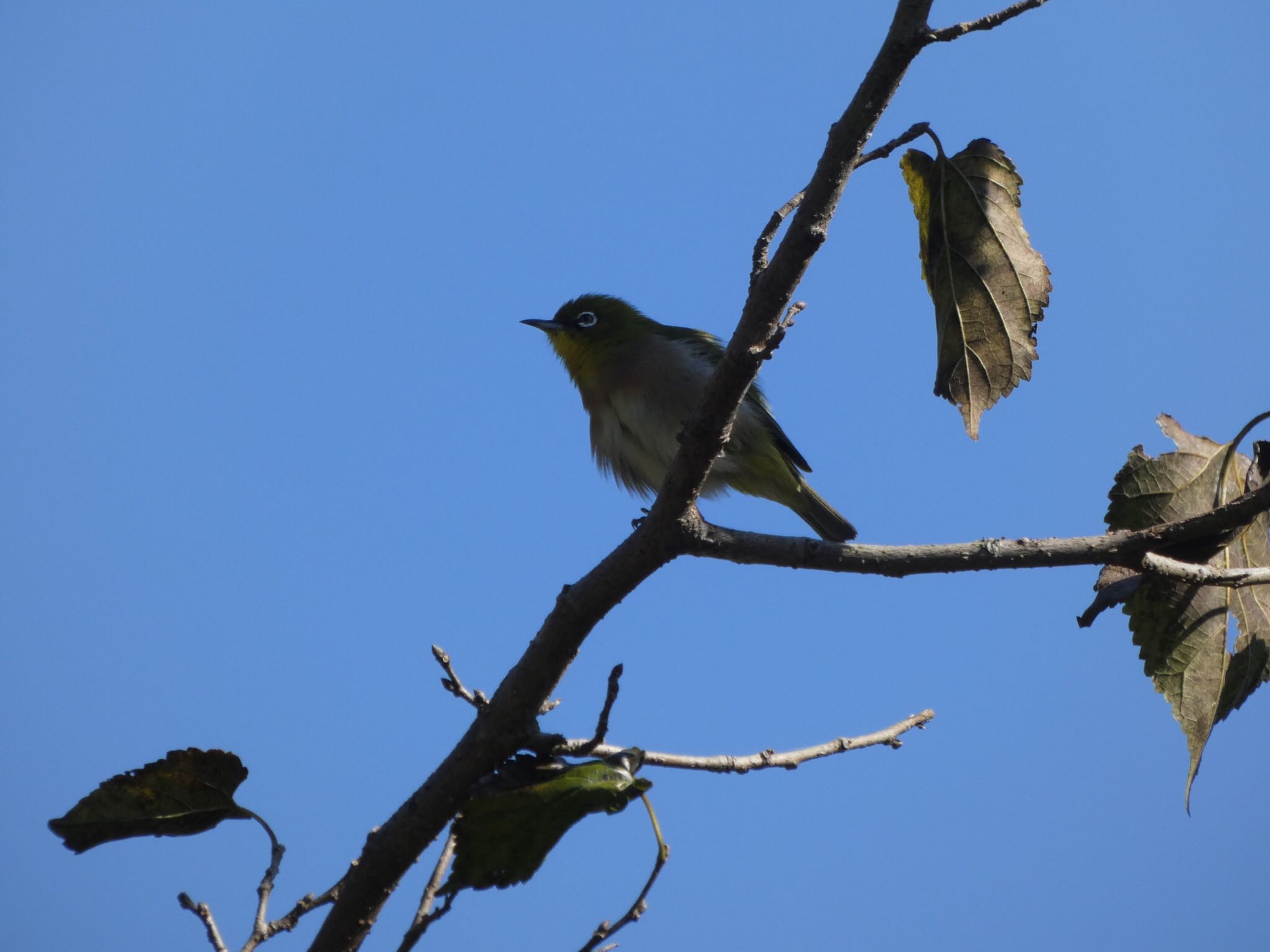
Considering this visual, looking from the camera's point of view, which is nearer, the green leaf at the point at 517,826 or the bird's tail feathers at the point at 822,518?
the green leaf at the point at 517,826

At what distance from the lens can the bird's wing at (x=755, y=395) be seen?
756 centimetres

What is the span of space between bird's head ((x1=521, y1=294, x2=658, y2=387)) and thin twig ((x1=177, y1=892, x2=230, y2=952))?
5007 mm

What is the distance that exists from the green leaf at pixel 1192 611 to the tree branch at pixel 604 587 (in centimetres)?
140

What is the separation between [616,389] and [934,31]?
4.87 metres

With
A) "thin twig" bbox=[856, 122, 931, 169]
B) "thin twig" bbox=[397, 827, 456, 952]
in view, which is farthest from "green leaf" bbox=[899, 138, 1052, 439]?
"thin twig" bbox=[397, 827, 456, 952]

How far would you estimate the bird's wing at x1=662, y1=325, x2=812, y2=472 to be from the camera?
24.8 ft

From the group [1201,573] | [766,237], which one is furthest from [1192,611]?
[766,237]

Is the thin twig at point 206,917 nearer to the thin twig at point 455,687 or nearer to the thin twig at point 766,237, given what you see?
the thin twig at point 455,687

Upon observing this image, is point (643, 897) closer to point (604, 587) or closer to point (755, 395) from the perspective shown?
point (604, 587)

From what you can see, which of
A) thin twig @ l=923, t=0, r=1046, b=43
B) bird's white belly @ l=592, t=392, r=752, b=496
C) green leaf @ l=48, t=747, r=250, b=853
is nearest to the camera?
thin twig @ l=923, t=0, r=1046, b=43

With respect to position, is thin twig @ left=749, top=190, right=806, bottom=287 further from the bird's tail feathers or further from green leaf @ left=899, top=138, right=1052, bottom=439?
the bird's tail feathers

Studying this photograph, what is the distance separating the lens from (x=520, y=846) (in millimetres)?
3102

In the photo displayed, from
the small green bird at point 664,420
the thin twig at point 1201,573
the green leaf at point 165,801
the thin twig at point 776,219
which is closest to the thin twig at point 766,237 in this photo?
the thin twig at point 776,219

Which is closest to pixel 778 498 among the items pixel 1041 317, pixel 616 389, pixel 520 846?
pixel 616 389
